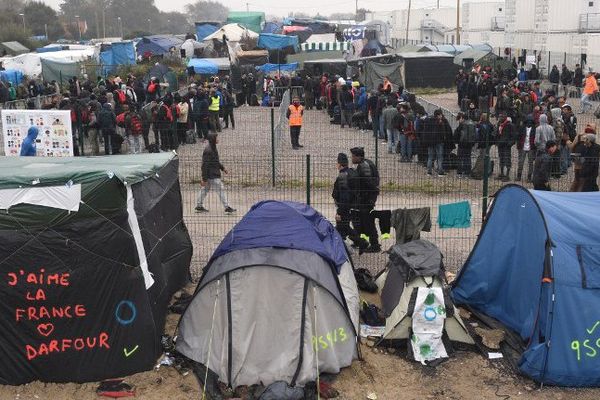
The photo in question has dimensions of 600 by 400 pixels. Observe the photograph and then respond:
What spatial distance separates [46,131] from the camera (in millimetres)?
15055

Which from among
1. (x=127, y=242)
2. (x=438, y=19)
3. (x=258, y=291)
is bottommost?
(x=258, y=291)

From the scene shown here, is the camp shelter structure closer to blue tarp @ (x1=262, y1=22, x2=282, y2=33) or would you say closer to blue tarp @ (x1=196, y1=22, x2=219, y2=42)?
blue tarp @ (x1=196, y1=22, x2=219, y2=42)

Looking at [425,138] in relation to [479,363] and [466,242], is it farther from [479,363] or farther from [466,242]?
[479,363]

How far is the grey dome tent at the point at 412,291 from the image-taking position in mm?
8273

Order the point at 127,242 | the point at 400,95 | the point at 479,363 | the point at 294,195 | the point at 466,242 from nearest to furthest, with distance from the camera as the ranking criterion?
1. the point at 127,242
2. the point at 479,363
3. the point at 466,242
4. the point at 294,195
5. the point at 400,95

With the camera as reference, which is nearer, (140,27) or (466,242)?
(466,242)

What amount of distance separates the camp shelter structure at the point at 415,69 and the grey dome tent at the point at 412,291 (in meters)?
22.8

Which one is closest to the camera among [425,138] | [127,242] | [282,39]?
[127,242]

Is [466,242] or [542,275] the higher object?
[542,275]

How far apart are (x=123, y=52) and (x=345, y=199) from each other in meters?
38.1

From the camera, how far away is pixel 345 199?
11.1 m

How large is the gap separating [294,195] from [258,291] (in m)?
7.40

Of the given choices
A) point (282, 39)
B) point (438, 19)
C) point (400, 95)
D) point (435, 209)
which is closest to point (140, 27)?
point (438, 19)

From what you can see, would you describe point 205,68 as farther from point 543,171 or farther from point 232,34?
point 543,171
